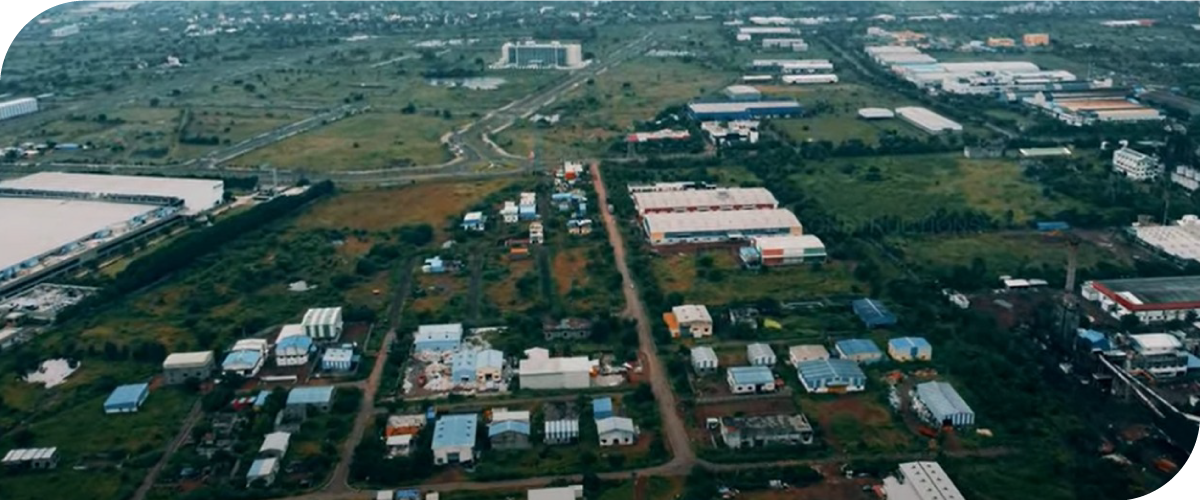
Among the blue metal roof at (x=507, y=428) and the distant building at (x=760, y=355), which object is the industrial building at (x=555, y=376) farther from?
the distant building at (x=760, y=355)

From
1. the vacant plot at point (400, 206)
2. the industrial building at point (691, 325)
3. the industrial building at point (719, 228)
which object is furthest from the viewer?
the vacant plot at point (400, 206)

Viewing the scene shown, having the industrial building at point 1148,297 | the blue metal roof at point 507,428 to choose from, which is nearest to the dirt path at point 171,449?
the blue metal roof at point 507,428

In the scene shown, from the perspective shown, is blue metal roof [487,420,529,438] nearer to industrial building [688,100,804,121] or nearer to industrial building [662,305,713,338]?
industrial building [662,305,713,338]

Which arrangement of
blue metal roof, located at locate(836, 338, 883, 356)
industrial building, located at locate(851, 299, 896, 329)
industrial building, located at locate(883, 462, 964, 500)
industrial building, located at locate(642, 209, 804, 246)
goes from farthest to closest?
industrial building, located at locate(642, 209, 804, 246), industrial building, located at locate(851, 299, 896, 329), blue metal roof, located at locate(836, 338, 883, 356), industrial building, located at locate(883, 462, 964, 500)

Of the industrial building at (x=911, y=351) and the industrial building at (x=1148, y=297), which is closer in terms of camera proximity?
the industrial building at (x=911, y=351)

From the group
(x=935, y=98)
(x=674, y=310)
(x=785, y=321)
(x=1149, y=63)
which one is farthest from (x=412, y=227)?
(x=1149, y=63)

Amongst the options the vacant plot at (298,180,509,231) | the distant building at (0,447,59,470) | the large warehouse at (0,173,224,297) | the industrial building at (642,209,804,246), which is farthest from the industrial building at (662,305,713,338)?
Answer: the large warehouse at (0,173,224,297)
